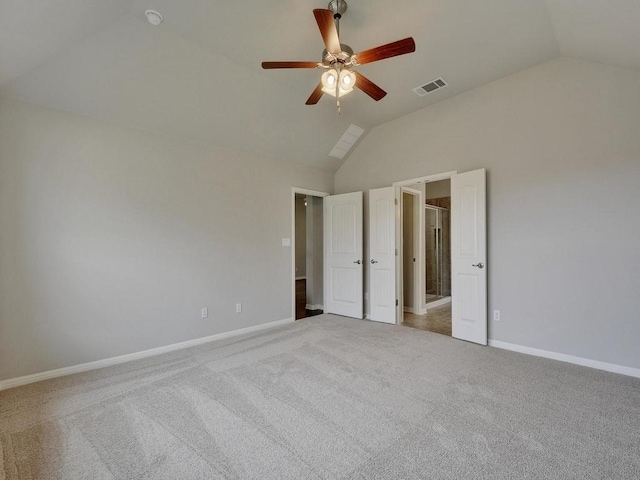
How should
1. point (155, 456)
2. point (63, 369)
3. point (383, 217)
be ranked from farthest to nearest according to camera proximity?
point (383, 217), point (63, 369), point (155, 456)

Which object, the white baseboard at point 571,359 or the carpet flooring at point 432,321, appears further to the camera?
the carpet flooring at point 432,321

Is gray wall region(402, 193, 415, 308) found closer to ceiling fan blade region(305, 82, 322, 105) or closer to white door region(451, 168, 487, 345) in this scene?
white door region(451, 168, 487, 345)

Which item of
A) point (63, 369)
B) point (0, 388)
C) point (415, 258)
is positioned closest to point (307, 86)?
point (415, 258)

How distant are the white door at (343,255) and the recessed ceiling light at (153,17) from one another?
340cm

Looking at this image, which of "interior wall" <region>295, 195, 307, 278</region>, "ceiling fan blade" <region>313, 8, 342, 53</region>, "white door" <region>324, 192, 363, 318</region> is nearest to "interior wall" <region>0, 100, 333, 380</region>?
"white door" <region>324, 192, 363, 318</region>

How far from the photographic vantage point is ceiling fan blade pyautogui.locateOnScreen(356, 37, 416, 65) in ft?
6.24

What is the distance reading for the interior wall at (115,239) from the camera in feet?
8.50

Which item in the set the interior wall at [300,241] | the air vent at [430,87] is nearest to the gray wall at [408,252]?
the air vent at [430,87]

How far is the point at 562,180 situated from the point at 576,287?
46.0 inches

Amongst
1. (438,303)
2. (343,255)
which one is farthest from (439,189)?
(343,255)

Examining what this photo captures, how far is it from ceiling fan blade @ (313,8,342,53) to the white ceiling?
719 mm

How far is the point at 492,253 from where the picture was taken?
356cm

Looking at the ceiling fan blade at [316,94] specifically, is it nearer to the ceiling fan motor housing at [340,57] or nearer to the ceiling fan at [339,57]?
the ceiling fan at [339,57]

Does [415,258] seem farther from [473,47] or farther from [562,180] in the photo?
[473,47]
